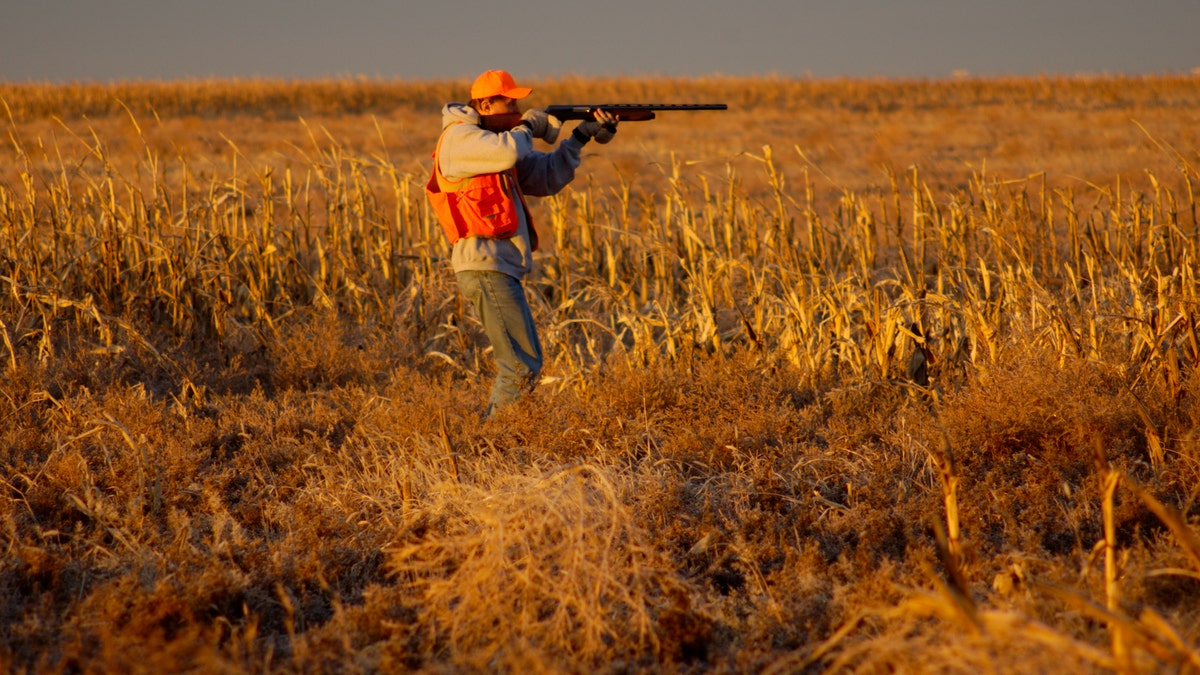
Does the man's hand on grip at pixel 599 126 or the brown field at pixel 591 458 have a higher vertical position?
the man's hand on grip at pixel 599 126

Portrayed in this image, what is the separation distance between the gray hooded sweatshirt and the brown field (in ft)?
2.27

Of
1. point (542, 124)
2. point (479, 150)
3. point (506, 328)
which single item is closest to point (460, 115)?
point (479, 150)

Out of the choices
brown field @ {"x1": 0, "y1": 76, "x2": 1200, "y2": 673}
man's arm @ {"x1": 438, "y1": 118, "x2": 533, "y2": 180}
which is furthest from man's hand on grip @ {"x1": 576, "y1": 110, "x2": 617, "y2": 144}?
brown field @ {"x1": 0, "y1": 76, "x2": 1200, "y2": 673}

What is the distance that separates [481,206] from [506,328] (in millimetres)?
575

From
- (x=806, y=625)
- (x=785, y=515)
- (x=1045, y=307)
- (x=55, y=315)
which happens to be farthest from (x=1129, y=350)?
(x=55, y=315)

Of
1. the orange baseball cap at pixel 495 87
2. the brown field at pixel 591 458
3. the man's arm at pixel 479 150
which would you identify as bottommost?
the brown field at pixel 591 458

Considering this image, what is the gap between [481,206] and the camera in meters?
4.18

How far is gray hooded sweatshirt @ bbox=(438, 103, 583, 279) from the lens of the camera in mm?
4020

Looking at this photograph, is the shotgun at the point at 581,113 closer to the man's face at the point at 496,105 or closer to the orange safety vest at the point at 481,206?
the man's face at the point at 496,105

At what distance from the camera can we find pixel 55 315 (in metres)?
5.56

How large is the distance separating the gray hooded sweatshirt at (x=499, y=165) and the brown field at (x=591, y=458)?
69cm

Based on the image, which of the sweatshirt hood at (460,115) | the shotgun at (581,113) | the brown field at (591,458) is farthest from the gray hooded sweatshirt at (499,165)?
the brown field at (591,458)

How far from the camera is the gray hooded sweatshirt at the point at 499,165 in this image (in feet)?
13.2

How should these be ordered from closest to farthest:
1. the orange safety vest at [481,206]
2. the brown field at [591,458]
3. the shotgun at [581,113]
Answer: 1. the brown field at [591,458]
2. the orange safety vest at [481,206]
3. the shotgun at [581,113]
